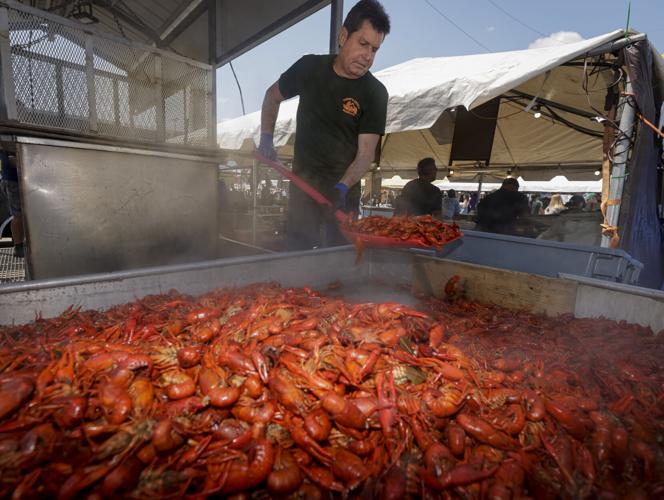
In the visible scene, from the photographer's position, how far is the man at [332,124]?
4.13 meters

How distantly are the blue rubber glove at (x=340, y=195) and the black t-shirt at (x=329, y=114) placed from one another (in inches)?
8.7

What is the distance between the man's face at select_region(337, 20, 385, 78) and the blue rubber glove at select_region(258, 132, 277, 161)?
55.2 inches

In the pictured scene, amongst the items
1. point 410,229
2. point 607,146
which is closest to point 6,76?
point 410,229

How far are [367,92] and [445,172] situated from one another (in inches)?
456

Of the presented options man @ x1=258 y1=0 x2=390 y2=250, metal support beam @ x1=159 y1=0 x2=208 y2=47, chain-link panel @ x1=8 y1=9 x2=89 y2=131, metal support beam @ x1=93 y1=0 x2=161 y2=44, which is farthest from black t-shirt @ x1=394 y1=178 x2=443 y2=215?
metal support beam @ x1=93 y1=0 x2=161 y2=44

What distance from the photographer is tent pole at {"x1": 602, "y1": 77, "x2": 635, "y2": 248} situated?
489 centimetres

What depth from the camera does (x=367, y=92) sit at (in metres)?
4.27

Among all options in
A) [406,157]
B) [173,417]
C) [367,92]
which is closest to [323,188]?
[367,92]

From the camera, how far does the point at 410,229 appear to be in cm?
380

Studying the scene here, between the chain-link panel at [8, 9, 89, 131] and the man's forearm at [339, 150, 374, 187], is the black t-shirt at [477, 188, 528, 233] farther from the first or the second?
the chain-link panel at [8, 9, 89, 131]

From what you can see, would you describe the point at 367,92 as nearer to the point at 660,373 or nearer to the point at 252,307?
the point at 252,307

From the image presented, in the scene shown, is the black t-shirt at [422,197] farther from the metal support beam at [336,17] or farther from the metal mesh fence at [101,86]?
the metal mesh fence at [101,86]

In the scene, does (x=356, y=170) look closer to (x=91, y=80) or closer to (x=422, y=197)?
(x=422, y=197)

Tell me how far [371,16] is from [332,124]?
1.25m
